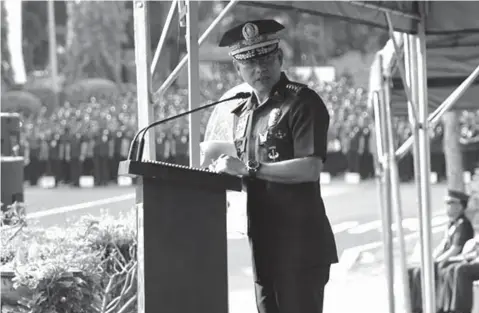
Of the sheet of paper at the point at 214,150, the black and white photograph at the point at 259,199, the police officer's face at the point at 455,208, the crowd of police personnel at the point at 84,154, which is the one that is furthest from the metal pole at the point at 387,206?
the crowd of police personnel at the point at 84,154

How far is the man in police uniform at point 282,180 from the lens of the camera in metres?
4.57

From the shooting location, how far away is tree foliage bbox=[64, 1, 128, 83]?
178ft

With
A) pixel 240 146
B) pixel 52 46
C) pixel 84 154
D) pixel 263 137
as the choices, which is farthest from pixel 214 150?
pixel 52 46

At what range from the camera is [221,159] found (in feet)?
14.7

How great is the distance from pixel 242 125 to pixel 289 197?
37 cm

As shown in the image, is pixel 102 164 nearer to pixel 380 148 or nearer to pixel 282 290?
pixel 380 148

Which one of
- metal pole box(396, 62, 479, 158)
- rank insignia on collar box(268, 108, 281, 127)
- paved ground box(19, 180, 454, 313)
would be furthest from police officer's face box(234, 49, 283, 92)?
metal pole box(396, 62, 479, 158)

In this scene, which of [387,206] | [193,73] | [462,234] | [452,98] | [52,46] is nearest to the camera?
[193,73]

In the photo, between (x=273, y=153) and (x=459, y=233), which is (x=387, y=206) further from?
(x=273, y=153)

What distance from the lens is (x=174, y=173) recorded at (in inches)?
163

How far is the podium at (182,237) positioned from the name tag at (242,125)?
1.67ft

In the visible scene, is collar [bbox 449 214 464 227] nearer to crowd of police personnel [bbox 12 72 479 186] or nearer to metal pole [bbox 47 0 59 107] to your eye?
crowd of police personnel [bbox 12 72 479 186]

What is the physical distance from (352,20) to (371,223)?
43.7 ft

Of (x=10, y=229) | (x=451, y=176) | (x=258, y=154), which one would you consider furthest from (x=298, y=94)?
(x=451, y=176)
